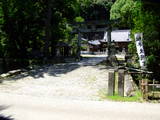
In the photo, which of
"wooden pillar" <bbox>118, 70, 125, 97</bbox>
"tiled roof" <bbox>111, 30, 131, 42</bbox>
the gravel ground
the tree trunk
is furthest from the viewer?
"tiled roof" <bbox>111, 30, 131, 42</bbox>

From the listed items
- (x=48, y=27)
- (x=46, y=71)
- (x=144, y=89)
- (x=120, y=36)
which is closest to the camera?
(x=144, y=89)

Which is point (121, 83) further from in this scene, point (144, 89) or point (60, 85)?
point (60, 85)

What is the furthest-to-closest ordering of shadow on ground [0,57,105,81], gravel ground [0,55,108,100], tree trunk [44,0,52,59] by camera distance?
tree trunk [44,0,52,59] → shadow on ground [0,57,105,81] → gravel ground [0,55,108,100]

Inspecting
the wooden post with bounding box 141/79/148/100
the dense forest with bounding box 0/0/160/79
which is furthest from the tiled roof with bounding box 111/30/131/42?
the wooden post with bounding box 141/79/148/100

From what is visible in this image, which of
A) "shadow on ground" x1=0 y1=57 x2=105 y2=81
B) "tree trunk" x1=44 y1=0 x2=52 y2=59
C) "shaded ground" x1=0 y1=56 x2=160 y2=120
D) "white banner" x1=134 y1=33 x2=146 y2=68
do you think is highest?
"tree trunk" x1=44 y1=0 x2=52 y2=59

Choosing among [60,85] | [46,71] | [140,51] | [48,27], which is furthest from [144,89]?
[48,27]

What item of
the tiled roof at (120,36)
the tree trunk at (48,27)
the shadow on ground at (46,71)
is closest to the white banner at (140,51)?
the shadow on ground at (46,71)

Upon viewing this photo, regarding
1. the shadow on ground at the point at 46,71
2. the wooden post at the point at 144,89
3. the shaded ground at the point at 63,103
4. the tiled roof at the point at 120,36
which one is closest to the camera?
the shaded ground at the point at 63,103

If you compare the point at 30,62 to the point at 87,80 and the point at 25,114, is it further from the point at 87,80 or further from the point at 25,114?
the point at 25,114

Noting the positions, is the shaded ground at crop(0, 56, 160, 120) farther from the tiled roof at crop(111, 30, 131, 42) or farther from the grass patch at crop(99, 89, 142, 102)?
the tiled roof at crop(111, 30, 131, 42)

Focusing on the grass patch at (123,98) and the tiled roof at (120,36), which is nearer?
the grass patch at (123,98)

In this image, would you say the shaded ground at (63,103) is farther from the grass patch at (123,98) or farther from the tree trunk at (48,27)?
the tree trunk at (48,27)

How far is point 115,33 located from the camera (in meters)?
51.9

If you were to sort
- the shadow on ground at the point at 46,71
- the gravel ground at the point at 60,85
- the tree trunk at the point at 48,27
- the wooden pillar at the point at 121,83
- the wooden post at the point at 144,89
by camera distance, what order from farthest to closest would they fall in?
the tree trunk at the point at 48,27 < the shadow on ground at the point at 46,71 < the gravel ground at the point at 60,85 < the wooden pillar at the point at 121,83 < the wooden post at the point at 144,89
